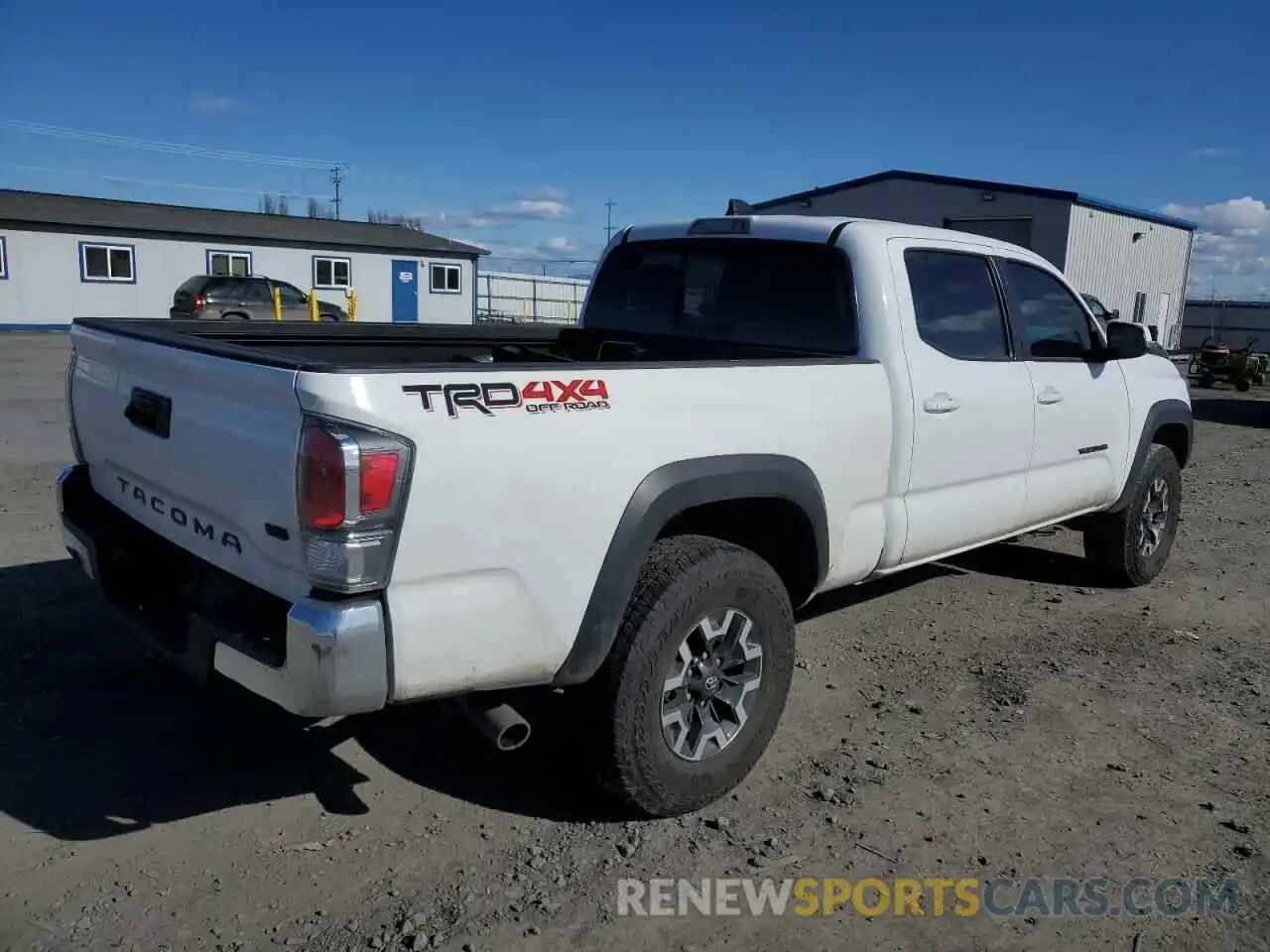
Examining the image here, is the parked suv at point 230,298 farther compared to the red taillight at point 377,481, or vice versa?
the parked suv at point 230,298

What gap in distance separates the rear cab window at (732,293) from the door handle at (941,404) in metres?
0.39

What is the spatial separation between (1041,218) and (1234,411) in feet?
29.6

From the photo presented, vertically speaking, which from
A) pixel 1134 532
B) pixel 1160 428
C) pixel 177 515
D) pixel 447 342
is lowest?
pixel 1134 532

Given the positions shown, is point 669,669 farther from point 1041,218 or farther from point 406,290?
point 406,290

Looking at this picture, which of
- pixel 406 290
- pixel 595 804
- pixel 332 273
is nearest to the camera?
pixel 595 804

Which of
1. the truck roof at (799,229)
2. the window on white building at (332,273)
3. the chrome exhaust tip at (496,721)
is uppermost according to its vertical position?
the window on white building at (332,273)

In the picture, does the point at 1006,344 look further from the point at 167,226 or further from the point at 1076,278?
the point at 167,226

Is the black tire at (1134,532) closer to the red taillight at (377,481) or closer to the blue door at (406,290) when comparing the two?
the red taillight at (377,481)

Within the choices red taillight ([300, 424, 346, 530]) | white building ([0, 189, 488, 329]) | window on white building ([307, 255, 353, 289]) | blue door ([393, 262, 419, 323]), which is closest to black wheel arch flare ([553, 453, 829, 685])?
red taillight ([300, 424, 346, 530])

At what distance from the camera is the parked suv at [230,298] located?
24.6 m

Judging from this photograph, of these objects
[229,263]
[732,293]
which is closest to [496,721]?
[732,293]

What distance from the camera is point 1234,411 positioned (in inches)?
755

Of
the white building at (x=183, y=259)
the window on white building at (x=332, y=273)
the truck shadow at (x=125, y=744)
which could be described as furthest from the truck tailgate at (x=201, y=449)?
the window on white building at (x=332, y=273)

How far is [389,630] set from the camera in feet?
8.29
